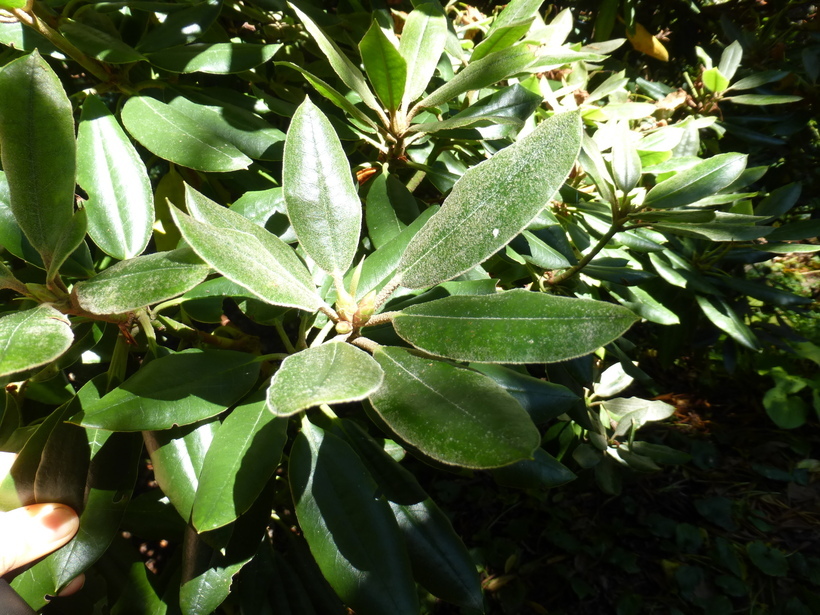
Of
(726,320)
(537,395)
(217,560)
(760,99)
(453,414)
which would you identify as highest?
(453,414)

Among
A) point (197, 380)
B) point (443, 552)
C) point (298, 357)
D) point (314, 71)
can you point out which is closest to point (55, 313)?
point (197, 380)

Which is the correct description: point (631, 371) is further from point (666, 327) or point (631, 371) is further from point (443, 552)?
point (443, 552)

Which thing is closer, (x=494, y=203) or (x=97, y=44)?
(x=494, y=203)

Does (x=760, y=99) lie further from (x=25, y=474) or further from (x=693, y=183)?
(x=25, y=474)

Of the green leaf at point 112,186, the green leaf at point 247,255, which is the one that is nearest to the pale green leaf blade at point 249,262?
the green leaf at point 247,255

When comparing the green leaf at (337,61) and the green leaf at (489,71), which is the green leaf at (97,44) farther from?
the green leaf at (489,71)

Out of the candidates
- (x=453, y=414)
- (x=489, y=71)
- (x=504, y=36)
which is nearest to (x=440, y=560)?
(x=453, y=414)

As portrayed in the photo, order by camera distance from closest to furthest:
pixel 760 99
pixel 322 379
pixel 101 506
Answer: pixel 322 379
pixel 101 506
pixel 760 99

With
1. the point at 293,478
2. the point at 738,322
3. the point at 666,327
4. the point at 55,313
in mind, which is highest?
the point at 55,313
